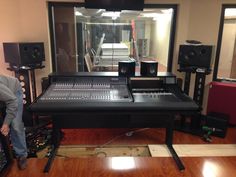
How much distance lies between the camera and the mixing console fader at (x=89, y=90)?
196cm

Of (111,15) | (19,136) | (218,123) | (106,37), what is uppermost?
(111,15)

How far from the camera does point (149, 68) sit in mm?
2424

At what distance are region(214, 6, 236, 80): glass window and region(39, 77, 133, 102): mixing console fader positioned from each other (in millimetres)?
1854

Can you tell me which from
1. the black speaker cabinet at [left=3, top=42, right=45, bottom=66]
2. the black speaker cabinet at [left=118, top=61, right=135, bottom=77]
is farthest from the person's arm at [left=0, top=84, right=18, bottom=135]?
the black speaker cabinet at [left=118, top=61, right=135, bottom=77]

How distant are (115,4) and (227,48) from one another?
6.25ft

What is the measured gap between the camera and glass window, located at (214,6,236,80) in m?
3.20

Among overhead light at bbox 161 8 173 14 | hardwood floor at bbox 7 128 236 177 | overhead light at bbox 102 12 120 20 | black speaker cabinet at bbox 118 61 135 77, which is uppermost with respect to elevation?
overhead light at bbox 161 8 173 14

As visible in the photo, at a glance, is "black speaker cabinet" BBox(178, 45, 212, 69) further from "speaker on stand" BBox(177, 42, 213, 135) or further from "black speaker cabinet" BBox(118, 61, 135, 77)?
"black speaker cabinet" BBox(118, 61, 135, 77)

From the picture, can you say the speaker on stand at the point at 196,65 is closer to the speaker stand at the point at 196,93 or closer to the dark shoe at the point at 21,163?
the speaker stand at the point at 196,93

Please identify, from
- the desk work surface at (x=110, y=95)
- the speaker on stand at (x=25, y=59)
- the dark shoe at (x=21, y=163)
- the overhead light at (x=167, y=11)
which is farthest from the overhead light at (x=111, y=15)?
the dark shoe at (x=21, y=163)

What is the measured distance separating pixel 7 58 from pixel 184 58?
239cm

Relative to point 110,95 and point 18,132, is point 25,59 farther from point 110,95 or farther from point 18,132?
point 110,95

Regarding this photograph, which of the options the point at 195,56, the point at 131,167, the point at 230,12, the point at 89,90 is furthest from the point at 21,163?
the point at 230,12

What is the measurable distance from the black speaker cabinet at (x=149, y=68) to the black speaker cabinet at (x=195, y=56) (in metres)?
0.70
